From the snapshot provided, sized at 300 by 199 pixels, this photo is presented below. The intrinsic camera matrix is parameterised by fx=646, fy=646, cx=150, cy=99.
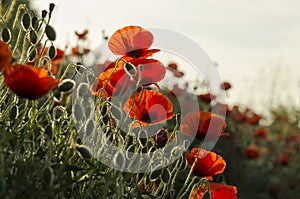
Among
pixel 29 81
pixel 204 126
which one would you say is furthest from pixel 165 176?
pixel 29 81

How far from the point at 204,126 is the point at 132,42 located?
15.7 inches

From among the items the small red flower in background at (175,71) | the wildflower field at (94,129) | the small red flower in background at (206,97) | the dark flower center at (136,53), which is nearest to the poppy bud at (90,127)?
the wildflower field at (94,129)

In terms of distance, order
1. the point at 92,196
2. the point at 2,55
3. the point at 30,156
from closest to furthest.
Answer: the point at 2,55, the point at 30,156, the point at 92,196

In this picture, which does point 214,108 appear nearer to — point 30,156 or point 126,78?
point 126,78

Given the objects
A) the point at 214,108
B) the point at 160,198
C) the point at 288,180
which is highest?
the point at 160,198

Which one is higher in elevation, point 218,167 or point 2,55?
point 2,55

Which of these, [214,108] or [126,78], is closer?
[126,78]

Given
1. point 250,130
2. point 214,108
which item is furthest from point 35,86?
point 250,130

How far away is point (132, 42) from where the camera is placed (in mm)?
2092

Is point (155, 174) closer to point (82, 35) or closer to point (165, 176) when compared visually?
point (165, 176)

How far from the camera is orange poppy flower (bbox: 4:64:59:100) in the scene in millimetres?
1534

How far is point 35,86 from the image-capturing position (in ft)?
5.04

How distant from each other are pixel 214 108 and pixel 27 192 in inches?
157

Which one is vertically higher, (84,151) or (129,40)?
(129,40)
